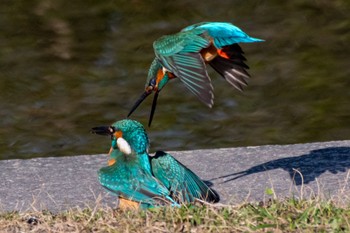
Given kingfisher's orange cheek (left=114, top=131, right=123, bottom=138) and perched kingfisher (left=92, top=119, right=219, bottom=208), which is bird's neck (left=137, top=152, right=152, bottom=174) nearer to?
perched kingfisher (left=92, top=119, right=219, bottom=208)

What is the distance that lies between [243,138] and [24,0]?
5.02 meters

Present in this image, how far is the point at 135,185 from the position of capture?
6531 mm

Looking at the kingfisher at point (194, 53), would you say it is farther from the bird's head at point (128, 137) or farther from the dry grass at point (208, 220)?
the dry grass at point (208, 220)

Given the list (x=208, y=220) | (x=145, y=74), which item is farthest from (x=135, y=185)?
(x=145, y=74)

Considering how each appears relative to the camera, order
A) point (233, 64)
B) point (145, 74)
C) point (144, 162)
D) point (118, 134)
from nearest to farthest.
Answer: point (144, 162) → point (118, 134) → point (233, 64) → point (145, 74)

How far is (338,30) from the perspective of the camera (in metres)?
12.3

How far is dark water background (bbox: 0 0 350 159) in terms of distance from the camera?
9.80m

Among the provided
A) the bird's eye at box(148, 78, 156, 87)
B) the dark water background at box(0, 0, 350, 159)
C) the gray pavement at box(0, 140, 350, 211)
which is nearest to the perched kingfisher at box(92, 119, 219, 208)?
the gray pavement at box(0, 140, 350, 211)

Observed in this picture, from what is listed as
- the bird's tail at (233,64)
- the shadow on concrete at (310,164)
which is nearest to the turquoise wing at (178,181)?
the shadow on concrete at (310,164)

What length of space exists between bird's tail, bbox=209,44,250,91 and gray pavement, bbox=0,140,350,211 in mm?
596

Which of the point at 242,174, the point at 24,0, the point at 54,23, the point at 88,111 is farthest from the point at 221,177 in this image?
the point at 24,0

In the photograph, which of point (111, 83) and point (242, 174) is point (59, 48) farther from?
point (242, 174)

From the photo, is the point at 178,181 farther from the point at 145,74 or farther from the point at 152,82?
the point at 145,74

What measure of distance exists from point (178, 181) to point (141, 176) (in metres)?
0.21
